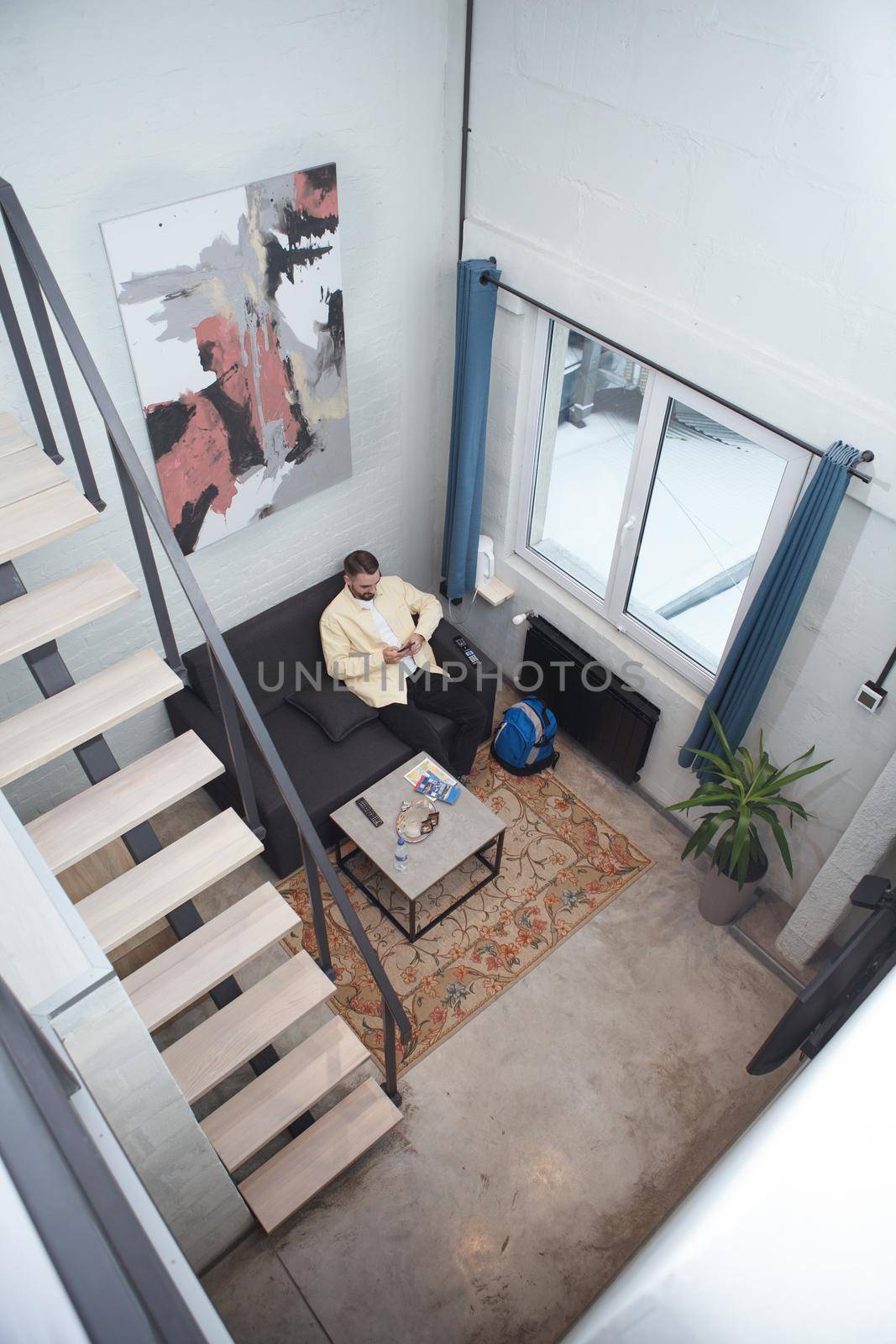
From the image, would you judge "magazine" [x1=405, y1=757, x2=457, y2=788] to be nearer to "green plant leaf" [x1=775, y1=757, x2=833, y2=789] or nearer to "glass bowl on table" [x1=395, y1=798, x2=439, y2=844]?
"glass bowl on table" [x1=395, y1=798, x2=439, y2=844]

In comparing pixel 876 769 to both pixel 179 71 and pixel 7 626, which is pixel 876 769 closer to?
pixel 7 626

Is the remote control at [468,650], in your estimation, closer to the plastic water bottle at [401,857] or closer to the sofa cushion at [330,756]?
the sofa cushion at [330,756]

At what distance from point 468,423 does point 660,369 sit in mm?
1124

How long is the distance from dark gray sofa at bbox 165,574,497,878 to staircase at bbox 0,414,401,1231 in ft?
4.12

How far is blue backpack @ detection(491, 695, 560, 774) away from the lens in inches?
188

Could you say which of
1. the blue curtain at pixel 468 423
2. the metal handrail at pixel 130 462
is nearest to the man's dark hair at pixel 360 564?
the blue curtain at pixel 468 423

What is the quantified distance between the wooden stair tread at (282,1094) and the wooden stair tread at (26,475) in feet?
6.75

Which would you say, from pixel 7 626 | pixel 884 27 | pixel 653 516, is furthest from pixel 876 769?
pixel 7 626

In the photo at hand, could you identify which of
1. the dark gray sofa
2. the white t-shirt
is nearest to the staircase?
the dark gray sofa

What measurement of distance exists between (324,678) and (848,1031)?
3766 mm

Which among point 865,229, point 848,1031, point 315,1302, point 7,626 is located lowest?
point 315,1302

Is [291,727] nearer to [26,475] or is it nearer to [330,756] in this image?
[330,756]

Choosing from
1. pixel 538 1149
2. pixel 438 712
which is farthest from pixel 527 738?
pixel 538 1149

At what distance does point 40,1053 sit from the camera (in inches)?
57.8
